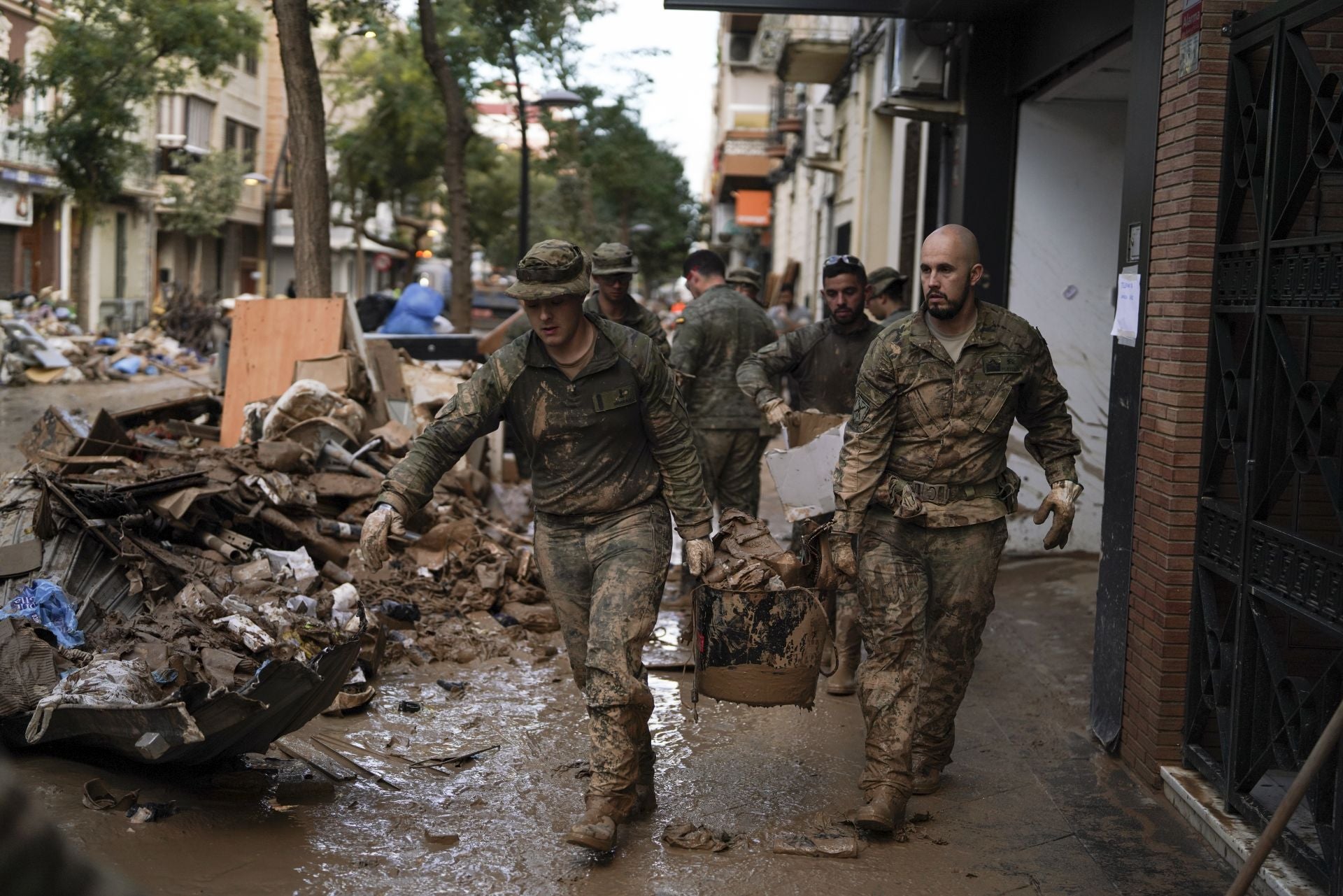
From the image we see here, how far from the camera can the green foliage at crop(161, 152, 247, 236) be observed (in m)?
43.5

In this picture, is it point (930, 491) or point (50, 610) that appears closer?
point (930, 491)

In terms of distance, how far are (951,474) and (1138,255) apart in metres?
1.43

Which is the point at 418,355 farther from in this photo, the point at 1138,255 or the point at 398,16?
the point at 1138,255

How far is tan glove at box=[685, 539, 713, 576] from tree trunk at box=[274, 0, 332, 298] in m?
7.88

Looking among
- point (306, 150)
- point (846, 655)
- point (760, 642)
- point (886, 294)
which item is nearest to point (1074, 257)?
point (886, 294)

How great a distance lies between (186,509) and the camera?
284 inches

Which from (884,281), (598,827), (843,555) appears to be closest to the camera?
(598,827)

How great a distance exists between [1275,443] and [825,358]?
3.16 metres

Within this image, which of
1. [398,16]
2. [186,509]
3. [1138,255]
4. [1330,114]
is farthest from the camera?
[398,16]

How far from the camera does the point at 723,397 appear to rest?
27.3 feet

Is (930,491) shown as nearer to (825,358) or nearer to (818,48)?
(825,358)

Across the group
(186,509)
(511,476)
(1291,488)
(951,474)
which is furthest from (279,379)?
(1291,488)

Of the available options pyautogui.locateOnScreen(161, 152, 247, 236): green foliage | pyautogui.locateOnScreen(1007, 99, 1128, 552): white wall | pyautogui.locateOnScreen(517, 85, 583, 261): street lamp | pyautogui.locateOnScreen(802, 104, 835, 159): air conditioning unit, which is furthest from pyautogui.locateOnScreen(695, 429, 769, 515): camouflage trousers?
pyautogui.locateOnScreen(161, 152, 247, 236): green foliage

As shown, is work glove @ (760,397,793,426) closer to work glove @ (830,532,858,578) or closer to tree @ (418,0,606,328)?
work glove @ (830,532,858,578)
